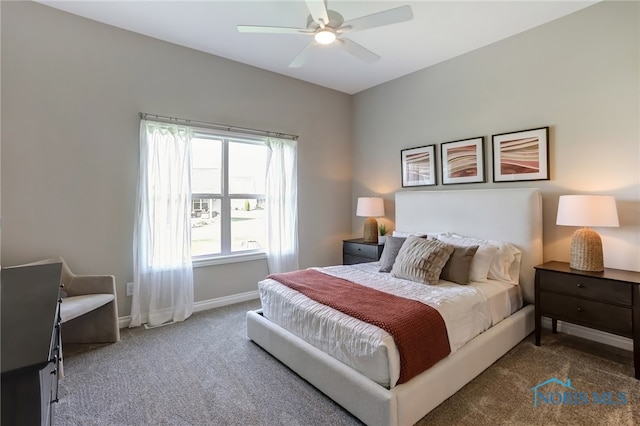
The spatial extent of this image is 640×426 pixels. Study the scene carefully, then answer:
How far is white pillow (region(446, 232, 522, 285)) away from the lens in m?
2.92

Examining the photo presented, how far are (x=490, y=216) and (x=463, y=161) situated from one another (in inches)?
31.6

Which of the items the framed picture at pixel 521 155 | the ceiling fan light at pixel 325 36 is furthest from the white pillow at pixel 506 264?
the ceiling fan light at pixel 325 36

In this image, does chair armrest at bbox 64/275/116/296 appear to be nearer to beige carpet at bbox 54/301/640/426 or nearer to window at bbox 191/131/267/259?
beige carpet at bbox 54/301/640/426

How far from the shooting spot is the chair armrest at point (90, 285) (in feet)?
9.14

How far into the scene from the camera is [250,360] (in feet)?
8.33

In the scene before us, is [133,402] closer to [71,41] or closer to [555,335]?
[71,41]

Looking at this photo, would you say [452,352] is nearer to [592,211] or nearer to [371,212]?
[592,211]

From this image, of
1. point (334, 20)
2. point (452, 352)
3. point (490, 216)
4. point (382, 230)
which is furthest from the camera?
point (382, 230)

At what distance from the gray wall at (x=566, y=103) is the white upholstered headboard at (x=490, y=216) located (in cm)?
25

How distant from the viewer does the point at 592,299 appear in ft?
7.91

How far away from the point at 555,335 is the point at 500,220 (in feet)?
3.87

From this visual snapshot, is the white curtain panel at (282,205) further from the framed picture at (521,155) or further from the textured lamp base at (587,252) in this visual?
the textured lamp base at (587,252)

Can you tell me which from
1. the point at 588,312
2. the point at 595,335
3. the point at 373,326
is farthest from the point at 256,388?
the point at 595,335

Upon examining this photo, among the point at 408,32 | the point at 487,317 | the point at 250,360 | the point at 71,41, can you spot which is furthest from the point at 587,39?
the point at 71,41
